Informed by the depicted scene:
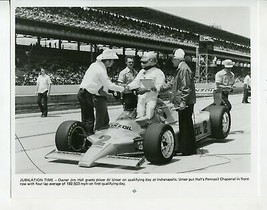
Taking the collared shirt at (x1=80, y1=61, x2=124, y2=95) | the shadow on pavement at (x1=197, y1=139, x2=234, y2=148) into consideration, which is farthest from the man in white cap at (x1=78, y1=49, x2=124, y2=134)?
the shadow on pavement at (x1=197, y1=139, x2=234, y2=148)

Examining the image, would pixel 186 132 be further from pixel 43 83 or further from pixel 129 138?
pixel 43 83

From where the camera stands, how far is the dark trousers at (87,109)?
5.14ft

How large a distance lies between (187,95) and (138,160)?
0.98 ft

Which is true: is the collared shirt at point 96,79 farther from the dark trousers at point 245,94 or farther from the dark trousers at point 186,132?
the dark trousers at point 245,94

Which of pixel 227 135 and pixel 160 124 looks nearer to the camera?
pixel 160 124

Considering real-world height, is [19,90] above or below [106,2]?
below

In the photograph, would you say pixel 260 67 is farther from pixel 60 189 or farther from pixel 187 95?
pixel 60 189

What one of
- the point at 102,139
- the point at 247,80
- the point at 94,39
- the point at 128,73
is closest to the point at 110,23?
the point at 94,39

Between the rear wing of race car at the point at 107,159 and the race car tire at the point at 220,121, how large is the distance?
320mm

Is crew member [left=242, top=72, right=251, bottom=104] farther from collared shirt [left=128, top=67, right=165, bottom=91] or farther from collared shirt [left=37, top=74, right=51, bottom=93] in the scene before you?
collared shirt [left=37, top=74, right=51, bottom=93]

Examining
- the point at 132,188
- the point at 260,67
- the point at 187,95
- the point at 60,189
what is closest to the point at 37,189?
the point at 60,189

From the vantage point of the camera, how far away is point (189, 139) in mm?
1570

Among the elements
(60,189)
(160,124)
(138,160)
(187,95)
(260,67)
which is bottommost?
(60,189)

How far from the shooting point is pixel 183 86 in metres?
1.56
